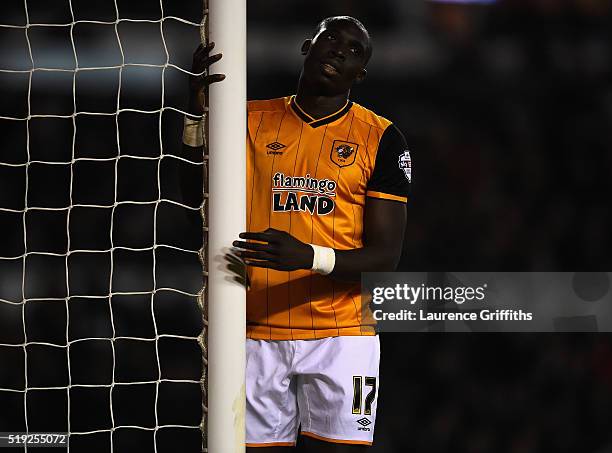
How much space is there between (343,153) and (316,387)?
1.40ft

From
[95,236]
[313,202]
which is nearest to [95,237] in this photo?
[95,236]

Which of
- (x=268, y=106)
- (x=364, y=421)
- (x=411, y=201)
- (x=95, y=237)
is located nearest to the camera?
(x=364, y=421)

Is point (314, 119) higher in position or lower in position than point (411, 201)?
lower

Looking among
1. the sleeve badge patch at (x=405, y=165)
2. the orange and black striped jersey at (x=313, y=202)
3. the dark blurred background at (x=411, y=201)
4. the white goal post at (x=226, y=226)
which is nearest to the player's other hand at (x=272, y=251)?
the white goal post at (x=226, y=226)

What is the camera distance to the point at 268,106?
169cm

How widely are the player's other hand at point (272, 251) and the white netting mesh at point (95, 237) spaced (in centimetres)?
135

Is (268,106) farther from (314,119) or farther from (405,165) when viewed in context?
(405,165)

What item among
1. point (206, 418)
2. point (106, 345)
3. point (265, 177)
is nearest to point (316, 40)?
point (265, 177)

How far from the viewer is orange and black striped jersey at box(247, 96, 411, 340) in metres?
1.58

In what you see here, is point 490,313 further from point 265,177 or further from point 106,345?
point 265,177

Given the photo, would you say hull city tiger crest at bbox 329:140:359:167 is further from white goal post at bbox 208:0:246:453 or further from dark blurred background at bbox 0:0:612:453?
dark blurred background at bbox 0:0:612:453

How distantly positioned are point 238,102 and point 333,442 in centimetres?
62

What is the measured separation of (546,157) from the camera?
3.29 metres

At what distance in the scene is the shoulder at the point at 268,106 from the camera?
66.1 inches
